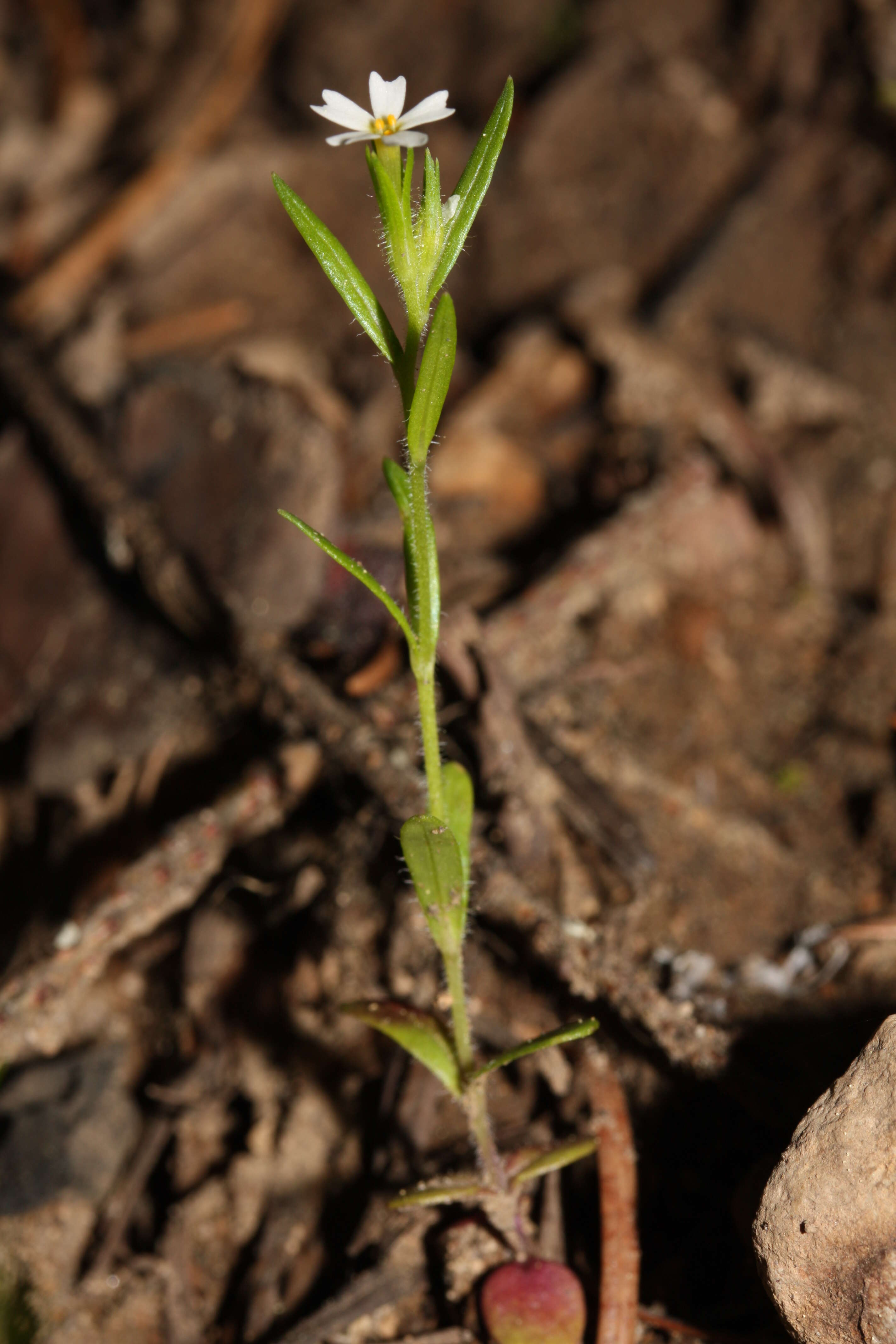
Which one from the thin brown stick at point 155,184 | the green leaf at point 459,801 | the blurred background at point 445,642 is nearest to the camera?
the green leaf at point 459,801

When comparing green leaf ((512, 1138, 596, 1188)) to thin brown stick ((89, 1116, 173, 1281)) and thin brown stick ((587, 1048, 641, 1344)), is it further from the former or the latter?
thin brown stick ((89, 1116, 173, 1281))

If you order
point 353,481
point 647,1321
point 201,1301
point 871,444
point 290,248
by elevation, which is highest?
point 290,248

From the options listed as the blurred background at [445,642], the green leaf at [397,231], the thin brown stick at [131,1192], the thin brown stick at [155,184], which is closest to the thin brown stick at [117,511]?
the blurred background at [445,642]

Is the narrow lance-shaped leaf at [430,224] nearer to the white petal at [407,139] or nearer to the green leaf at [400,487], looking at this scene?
the white petal at [407,139]

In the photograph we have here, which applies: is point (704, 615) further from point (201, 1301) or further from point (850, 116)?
point (850, 116)

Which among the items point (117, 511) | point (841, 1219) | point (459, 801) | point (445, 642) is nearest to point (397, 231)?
point (459, 801)

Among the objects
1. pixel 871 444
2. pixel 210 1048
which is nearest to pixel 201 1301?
pixel 210 1048
